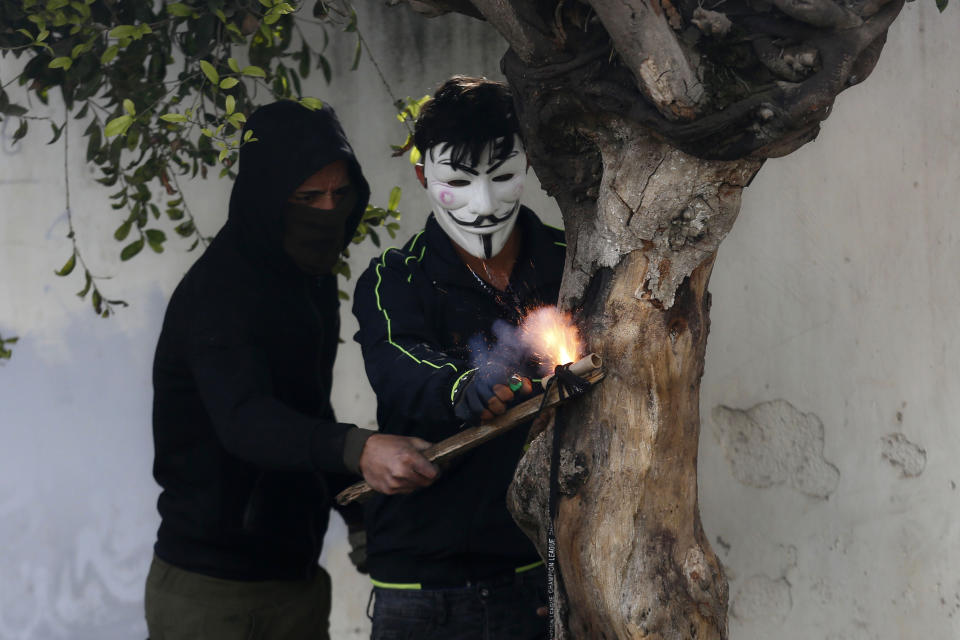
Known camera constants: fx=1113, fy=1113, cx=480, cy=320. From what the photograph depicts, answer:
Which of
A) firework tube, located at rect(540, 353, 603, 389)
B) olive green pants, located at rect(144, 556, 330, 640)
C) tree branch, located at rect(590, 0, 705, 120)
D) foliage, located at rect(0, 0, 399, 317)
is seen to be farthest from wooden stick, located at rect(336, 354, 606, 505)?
foliage, located at rect(0, 0, 399, 317)

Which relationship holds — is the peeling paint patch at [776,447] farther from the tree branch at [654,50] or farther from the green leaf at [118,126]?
the green leaf at [118,126]

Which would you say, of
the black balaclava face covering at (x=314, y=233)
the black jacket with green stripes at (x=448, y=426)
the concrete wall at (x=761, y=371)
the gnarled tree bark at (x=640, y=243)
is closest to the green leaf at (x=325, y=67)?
the concrete wall at (x=761, y=371)

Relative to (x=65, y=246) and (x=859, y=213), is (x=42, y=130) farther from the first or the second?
(x=859, y=213)

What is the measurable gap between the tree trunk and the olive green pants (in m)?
1.13

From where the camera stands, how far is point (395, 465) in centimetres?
255

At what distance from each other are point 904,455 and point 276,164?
2364 millimetres

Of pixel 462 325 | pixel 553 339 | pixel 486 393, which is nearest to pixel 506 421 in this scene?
pixel 486 393

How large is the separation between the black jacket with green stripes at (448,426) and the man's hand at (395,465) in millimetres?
109

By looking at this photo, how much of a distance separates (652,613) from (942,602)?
6.28ft

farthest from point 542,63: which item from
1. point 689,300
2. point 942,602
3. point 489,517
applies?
point 942,602

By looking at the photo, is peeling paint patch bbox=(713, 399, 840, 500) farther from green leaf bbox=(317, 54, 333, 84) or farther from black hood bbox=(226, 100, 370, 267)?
green leaf bbox=(317, 54, 333, 84)

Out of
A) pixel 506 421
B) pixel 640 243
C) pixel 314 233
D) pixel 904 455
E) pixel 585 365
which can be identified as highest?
pixel 314 233

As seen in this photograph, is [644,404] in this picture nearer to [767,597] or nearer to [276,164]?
[276,164]

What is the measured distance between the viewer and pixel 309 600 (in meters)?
3.39
